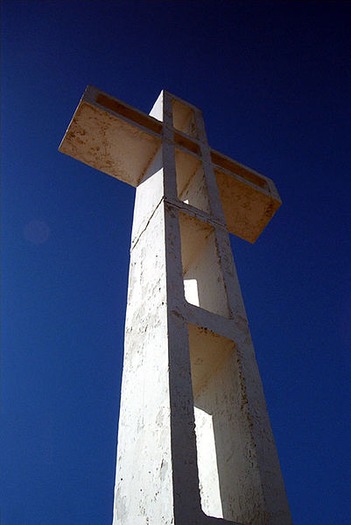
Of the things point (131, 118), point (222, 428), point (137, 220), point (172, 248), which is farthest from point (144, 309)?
point (131, 118)

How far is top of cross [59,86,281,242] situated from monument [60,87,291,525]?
0.03 m

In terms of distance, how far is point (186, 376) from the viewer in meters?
2.82

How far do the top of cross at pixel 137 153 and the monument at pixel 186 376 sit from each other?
0.03 meters

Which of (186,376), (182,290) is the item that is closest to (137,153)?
(182,290)

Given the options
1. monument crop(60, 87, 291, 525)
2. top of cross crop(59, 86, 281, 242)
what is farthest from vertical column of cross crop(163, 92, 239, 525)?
top of cross crop(59, 86, 281, 242)

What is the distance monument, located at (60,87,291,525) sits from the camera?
8.29ft

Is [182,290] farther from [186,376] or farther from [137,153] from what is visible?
[137,153]

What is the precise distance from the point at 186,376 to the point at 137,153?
11.3 feet

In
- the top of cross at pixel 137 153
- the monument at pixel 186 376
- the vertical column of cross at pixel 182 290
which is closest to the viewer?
the vertical column of cross at pixel 182 290

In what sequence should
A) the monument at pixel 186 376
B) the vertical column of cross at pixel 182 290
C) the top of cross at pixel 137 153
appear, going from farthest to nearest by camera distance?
the top of cross at pixel 137 153
the monument at pixel 186 376
the vertical column of cross at pixel 182 290

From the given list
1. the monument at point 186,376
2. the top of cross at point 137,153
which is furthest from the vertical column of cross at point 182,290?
the top of cross at point 137,153

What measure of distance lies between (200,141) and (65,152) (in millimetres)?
1613

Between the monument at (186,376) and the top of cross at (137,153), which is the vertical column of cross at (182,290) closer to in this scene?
the monument at (186,376)

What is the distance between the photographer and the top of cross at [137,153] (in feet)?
18.2
